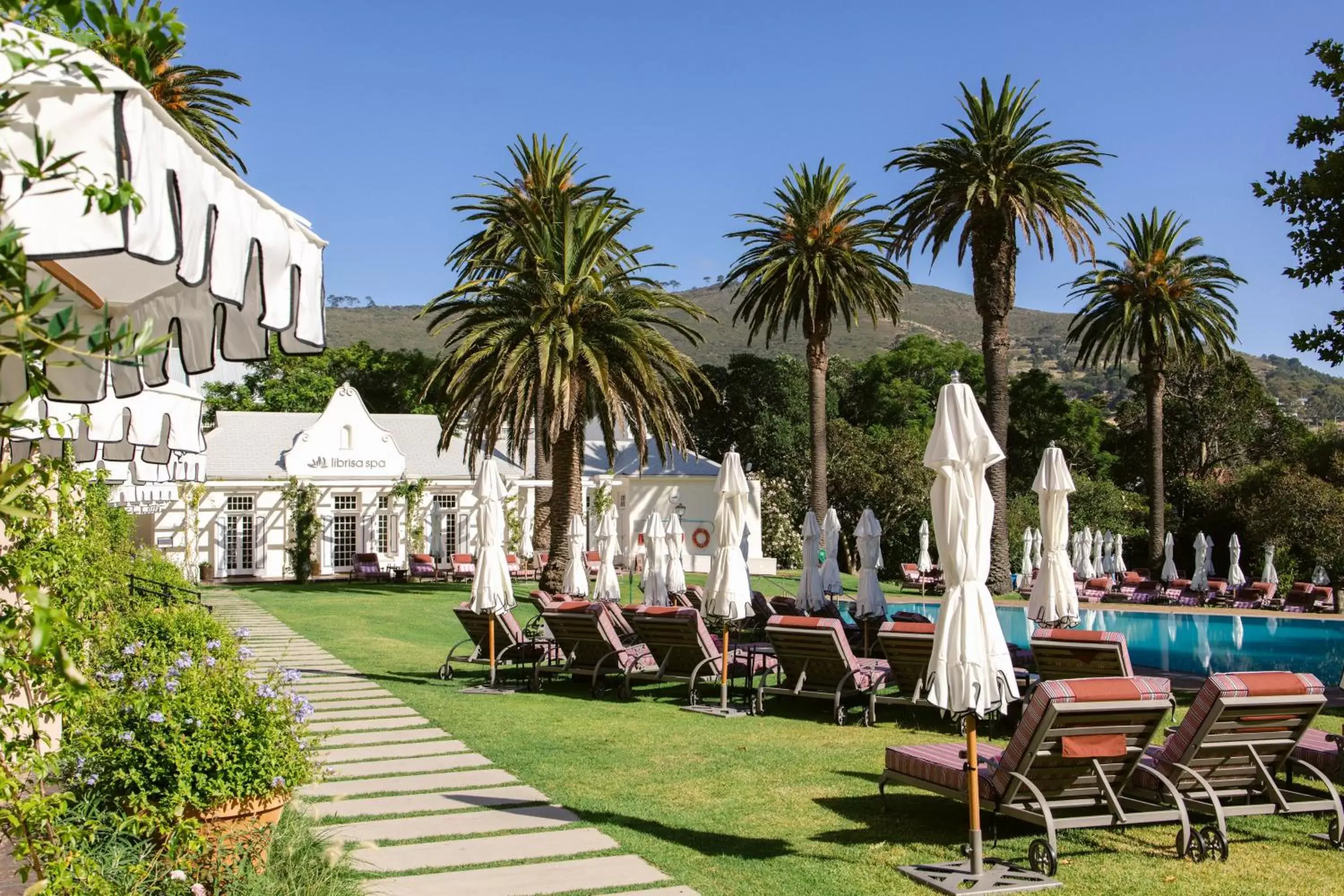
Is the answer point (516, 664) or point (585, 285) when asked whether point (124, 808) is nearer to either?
point (516, 664)

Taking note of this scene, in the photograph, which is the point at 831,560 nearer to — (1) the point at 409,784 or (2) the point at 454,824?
(1) the point at 409,784

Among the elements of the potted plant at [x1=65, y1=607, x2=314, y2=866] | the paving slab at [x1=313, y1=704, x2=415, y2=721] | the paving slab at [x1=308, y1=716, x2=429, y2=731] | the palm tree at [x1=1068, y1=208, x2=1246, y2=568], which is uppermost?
the palm tree at [x1=1068, y1=208, x2=1246, y2=568]

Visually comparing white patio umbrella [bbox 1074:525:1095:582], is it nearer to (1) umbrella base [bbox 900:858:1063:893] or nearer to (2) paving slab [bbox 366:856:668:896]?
(1) umbrella base [bbox 900:858:1063:893]

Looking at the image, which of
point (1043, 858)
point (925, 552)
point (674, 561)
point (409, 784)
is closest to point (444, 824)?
point (409, 784)

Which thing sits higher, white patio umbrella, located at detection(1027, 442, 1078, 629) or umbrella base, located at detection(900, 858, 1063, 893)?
white patio umbrella, located at detection(1027, 442, 1078, 629)

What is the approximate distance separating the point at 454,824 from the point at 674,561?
13.2 meters

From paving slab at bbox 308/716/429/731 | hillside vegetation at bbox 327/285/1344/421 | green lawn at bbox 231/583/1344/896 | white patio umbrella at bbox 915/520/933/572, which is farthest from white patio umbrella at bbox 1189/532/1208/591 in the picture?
hillside vegetation at bbox 327/285/1344/421

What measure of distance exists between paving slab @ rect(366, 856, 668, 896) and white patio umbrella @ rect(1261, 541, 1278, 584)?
95.4 feet

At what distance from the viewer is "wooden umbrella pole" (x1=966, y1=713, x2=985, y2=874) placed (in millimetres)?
6223

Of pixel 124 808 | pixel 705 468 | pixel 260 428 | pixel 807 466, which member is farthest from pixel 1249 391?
pixel 124 808

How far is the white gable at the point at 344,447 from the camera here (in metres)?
37.4

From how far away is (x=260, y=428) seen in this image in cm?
3869

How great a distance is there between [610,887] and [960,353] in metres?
59.4

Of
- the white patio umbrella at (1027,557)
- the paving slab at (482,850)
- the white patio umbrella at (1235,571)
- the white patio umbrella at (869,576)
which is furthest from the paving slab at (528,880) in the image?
the white patio umbrella at (1235,571)
